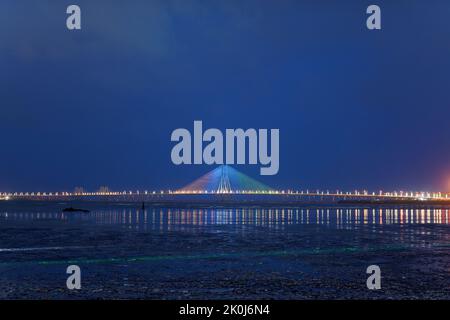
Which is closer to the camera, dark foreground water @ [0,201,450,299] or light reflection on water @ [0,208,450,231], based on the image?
dark foreground water @ [0,201,450,299]

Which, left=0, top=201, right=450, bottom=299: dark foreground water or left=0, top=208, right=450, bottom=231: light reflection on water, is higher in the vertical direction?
left=0, top=201, right=450, bottom=299: dark foreground water

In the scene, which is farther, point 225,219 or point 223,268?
point 225,219

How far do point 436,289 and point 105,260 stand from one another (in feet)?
32.9

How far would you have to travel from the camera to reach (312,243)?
76.9 ft

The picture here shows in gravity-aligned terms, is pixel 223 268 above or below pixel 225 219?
above

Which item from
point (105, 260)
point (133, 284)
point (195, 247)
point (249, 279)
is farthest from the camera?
point (195, 247)

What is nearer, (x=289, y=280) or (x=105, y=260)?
(x=289, y=280)

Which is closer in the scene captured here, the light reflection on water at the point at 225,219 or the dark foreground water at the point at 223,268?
the dark foreground water at the point at 223,268

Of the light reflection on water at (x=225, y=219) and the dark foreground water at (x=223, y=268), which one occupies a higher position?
the dark foreground water at (x=223, y=268)

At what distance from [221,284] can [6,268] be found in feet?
21.7
